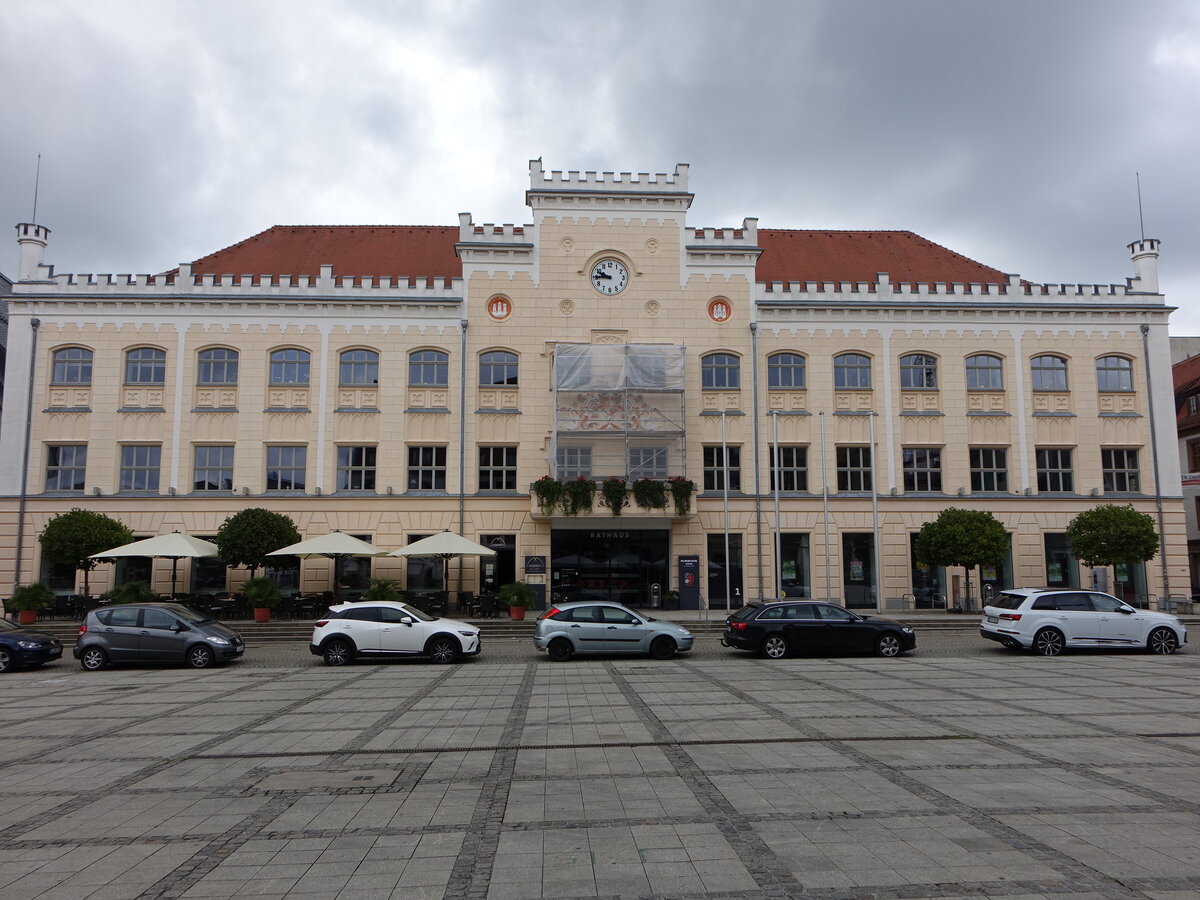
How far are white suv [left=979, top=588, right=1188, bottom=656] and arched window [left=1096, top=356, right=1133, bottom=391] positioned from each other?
16.4m

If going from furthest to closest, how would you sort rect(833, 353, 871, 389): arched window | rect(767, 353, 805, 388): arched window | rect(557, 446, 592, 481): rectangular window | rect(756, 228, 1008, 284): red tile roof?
rect(756, 228, 1008, 284): red tile roof < rect(833, 353, 871, 389): arched window < rect(767, 353, 805, 388): arched window < rect(557, 446, 592, 481): rectangular window

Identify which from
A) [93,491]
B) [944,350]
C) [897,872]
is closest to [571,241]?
[944,350]

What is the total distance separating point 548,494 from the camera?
30422mm

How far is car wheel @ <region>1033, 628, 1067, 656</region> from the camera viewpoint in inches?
786

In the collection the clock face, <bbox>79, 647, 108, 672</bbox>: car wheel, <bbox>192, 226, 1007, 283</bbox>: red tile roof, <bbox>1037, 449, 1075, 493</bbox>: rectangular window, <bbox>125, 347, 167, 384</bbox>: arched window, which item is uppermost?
<bbox>192, 226, 1007, 283</bbox>: red tile roof

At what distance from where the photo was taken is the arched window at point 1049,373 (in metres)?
33.7

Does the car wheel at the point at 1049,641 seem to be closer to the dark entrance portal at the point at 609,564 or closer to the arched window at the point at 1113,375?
the dark entrance portal at the point at 609,564

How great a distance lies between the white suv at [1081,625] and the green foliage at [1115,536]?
9688 millimetres

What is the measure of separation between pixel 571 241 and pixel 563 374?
18.3 feet

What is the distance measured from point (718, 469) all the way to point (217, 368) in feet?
64.5

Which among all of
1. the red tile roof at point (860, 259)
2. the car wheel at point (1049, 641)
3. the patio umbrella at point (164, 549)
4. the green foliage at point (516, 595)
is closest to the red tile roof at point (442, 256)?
the red tile roof at point (860, 259)

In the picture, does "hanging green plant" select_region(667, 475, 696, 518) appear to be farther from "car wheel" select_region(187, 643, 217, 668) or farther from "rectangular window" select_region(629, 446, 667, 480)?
"car wheel" select_region(187, 643, 217, 668)

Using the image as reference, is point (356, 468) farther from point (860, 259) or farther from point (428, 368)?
point (860, 259)

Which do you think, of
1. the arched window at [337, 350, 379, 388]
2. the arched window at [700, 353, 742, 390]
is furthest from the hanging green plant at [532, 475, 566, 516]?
the arched window at [337, 350, 379, 388]
